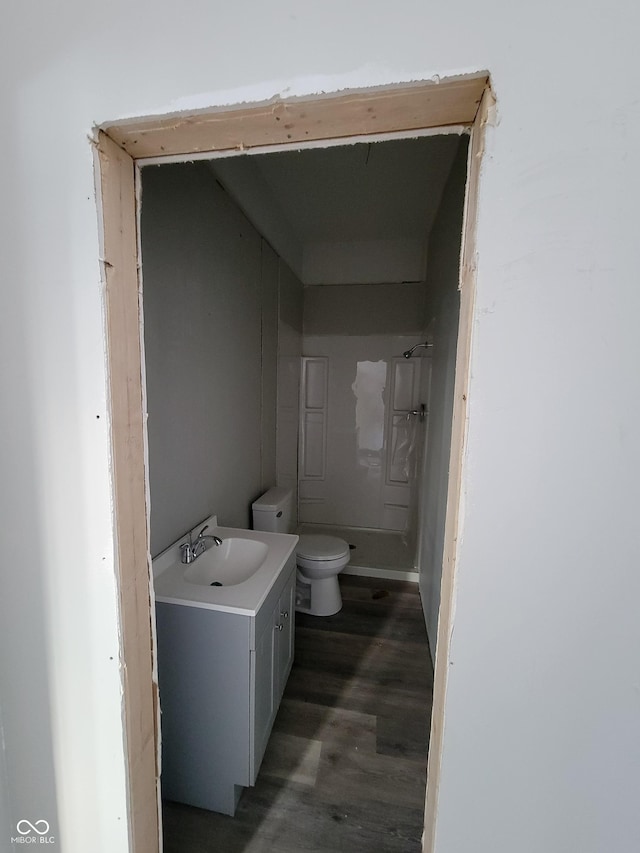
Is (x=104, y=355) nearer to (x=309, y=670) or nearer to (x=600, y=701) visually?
(x=600, y=701)

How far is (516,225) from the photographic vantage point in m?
0.50

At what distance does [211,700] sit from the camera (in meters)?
1.12

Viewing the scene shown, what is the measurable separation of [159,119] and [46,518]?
76 cm

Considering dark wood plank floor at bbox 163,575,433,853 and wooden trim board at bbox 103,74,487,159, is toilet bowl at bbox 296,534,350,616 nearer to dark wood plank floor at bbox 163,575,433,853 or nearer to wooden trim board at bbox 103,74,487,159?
dark wood plank floor at bbox 163,575,433,853

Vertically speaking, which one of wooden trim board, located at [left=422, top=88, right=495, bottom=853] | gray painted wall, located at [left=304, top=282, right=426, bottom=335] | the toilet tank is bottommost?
the toilet tank

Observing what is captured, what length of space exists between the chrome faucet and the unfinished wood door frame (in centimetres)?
57

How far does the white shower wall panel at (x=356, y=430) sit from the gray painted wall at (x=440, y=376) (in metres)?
0.67

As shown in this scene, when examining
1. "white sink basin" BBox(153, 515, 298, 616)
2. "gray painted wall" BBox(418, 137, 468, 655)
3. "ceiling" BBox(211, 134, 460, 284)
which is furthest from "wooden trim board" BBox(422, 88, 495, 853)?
"ceiling" BBox(211, 134, 460, 284)

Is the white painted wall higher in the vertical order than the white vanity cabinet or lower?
higher

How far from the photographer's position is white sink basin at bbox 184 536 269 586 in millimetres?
1405

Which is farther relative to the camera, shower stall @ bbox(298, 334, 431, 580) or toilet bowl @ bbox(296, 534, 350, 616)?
shower stall @ bbox(298, 334, 431, 580)

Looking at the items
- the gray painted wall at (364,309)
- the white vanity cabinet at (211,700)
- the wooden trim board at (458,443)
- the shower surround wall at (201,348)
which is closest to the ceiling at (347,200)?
the gray painted wall at (364,309)

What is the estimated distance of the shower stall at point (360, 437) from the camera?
312 cm

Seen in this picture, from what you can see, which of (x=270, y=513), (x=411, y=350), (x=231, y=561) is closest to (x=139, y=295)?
(x=231, y=561)
